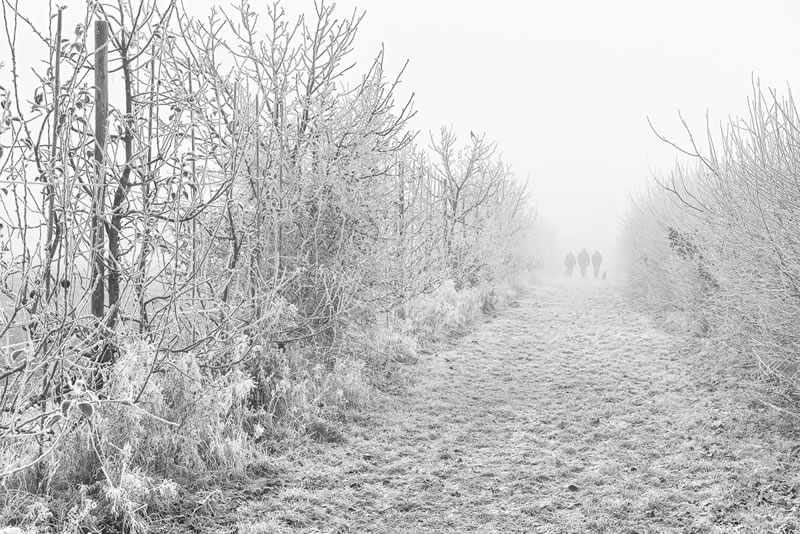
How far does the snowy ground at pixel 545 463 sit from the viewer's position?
169 inches

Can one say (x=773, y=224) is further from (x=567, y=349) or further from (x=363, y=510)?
(x=567, y=349)

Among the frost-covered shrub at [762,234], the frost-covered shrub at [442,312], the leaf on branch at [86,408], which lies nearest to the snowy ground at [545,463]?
the frost-covered shrub at [762,234]

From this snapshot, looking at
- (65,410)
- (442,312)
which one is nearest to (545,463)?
(65,410)

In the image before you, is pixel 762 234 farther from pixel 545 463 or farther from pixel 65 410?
pixel 65 410

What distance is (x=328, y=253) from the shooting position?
724 cm

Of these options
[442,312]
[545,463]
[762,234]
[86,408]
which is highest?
[762,234]

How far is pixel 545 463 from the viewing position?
5.51 meters

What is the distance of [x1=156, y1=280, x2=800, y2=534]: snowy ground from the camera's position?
430 centimetres

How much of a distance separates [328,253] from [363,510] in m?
3.48

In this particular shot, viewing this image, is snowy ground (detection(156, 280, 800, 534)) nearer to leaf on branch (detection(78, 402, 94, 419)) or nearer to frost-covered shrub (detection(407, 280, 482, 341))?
leaf on branch (detection(78, 402, 94, 419))

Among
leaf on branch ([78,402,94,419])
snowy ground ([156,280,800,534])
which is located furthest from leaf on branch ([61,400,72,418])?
snowy ground ([156,280,800,534])

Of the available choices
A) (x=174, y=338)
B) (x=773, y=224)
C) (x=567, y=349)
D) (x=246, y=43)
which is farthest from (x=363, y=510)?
(x=567, y=349)

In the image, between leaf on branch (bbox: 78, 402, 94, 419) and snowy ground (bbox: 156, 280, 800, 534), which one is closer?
leaf on branch (bbox: 78, 402, 94, 419)

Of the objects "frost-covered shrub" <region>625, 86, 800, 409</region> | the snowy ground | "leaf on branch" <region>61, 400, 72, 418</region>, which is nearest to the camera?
"leaf on branch" <region>61, 400, 72, 418</region>
